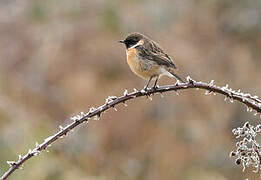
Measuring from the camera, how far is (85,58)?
11.4 metres

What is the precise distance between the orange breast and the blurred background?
12.6ft

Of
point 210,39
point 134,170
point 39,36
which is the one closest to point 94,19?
point 39,36

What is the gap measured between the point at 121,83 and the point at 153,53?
6.50 m

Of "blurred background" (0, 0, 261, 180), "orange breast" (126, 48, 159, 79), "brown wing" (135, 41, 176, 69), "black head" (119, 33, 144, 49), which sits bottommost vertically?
"orange breast" (126, 48, 159, 79)

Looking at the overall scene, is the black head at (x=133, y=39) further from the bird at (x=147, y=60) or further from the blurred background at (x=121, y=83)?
the blurred background at (x=121, y=83)

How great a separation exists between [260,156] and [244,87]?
8959 millimetres

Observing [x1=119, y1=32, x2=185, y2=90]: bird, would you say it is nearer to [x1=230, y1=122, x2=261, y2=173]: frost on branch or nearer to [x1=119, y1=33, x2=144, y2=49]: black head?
[x1=119, y1=33, x2=144, y2=49]: black head

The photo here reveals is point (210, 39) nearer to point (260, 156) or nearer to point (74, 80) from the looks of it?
point (74, 80)

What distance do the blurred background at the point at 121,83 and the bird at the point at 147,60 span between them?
3735 mm

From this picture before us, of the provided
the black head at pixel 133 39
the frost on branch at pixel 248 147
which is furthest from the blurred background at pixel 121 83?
the frost on branch at pixel 248 147

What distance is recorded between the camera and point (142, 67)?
3.81 meters

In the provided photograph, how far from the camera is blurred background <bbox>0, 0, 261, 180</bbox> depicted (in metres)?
9.20

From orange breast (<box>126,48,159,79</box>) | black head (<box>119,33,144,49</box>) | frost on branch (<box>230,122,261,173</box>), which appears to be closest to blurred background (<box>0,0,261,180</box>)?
black head (<box>119,33,144,49</box>)

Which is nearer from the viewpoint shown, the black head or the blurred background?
the black head
